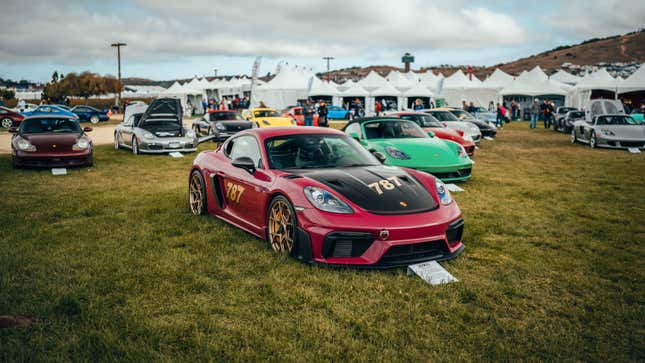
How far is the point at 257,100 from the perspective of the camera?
42.0 meters

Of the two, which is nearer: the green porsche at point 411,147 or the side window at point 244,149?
the side window at point 244,149

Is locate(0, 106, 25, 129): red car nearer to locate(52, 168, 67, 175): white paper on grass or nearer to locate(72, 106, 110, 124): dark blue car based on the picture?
locate(72, 106, 110, 124): dark blue car

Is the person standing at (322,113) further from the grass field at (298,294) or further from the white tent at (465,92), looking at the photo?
the white tent at (465,92)

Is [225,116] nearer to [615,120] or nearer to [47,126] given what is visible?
[47,126]

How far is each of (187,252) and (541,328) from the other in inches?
136

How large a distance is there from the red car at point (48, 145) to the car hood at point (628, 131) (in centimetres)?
1639

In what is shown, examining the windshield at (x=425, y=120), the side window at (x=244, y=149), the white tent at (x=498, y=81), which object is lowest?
the side window at (x=244, y=149)

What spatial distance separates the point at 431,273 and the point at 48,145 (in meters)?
10.5

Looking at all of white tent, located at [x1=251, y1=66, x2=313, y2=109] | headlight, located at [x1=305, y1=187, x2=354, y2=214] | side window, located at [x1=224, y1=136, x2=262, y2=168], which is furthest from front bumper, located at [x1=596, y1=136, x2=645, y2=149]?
white tent, located at [x1=251, y1=66, x2=313, y2=109]

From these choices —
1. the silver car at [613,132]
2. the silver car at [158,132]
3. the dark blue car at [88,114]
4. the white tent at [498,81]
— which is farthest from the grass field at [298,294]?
the white tent at [498,81]

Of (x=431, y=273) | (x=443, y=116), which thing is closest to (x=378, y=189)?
(x=431, y=273)

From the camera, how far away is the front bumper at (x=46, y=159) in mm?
11422

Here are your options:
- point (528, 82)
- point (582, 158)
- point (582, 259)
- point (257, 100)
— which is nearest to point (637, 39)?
point (528, 82)

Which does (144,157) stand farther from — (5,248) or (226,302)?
(226,302)
